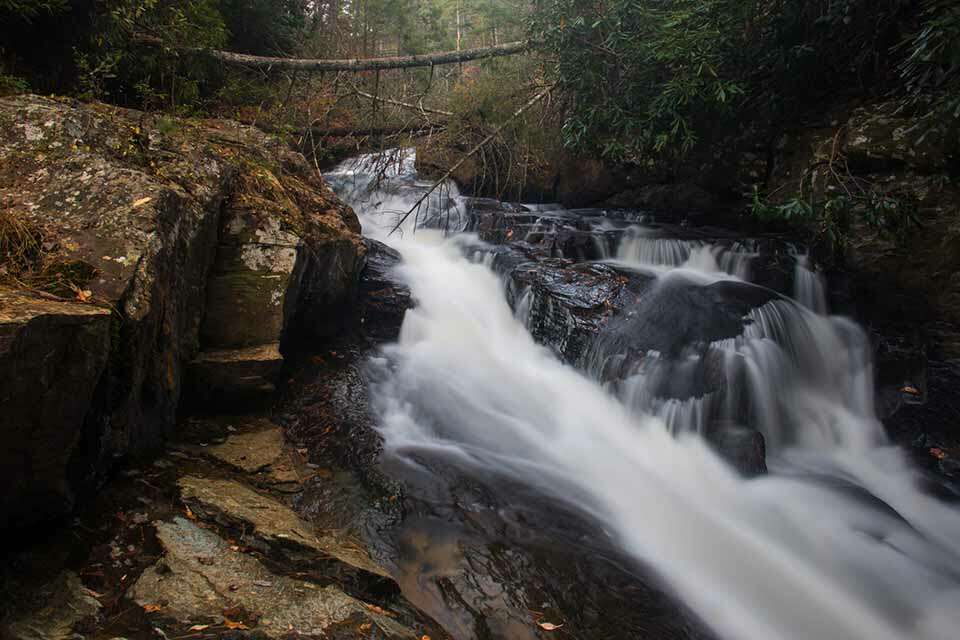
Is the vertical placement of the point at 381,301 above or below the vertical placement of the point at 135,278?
below

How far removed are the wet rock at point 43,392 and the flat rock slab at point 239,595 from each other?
527 mm

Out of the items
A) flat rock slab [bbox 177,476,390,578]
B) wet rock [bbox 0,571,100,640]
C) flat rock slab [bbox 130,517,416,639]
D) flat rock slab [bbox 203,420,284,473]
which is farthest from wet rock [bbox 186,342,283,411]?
wet rock [bbox 0,571,100,640]

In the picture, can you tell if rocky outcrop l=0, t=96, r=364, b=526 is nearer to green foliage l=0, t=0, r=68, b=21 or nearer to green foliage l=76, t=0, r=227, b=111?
green foliage l=0, t=0, r=68, b=21

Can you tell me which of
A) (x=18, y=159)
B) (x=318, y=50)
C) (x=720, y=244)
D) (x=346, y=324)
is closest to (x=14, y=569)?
(x=18, y=159)

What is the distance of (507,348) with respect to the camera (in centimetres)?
652

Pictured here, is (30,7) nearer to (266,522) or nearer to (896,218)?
(266,522)

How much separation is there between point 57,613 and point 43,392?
2.81ft

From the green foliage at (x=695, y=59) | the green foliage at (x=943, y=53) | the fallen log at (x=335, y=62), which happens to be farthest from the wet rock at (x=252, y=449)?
the green foliage at (x=943, y=53)

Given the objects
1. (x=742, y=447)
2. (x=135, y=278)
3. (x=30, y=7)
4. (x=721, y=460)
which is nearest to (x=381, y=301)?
(x=135, y=278)

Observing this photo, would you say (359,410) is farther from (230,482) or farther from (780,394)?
(780,394)

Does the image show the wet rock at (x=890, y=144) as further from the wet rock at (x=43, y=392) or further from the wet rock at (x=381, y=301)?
the wet rock at (x=43, y=392)

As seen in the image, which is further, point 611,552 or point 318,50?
point 318,50

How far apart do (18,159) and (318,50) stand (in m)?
8.80

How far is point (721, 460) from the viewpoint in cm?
474
